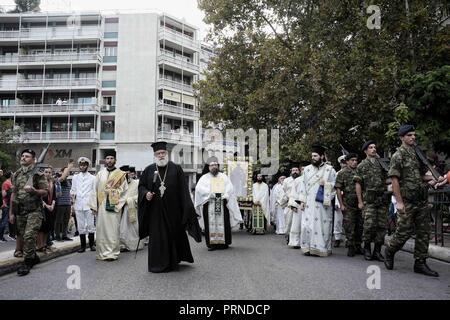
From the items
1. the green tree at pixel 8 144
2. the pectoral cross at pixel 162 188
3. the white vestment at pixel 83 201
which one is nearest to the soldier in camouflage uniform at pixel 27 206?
the pectoral cross at pixel 162 188

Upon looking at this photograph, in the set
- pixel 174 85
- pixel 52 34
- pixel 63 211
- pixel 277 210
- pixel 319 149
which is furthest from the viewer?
pixel 174 85

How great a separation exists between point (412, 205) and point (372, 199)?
145 centimetres

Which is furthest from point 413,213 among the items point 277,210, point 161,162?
point 277,210

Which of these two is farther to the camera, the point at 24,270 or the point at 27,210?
the point at 27,210

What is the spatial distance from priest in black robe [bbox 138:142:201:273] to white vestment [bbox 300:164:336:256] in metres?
2.46

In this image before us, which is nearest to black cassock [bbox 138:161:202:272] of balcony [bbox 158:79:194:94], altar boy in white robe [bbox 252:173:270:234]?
altar boy in white robe [bbox 252:173:270:234]

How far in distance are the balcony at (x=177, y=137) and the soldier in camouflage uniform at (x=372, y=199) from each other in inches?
1407

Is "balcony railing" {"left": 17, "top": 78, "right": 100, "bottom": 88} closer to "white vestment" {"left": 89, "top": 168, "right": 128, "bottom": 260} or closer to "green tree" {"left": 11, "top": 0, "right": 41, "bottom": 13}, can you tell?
"green tree" {"left": 11, "top": 0, "right": 41, "bottom": 13}

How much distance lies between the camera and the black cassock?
23.1 feet

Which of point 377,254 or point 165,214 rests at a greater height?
point 165,214

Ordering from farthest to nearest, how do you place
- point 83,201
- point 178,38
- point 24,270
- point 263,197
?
point 178,38 < point 263,197 < point 83,201 < point 24,270

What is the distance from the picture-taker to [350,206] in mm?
9023

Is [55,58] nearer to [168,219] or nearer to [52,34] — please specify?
[52,34]

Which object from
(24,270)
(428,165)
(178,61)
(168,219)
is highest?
(178,61)
